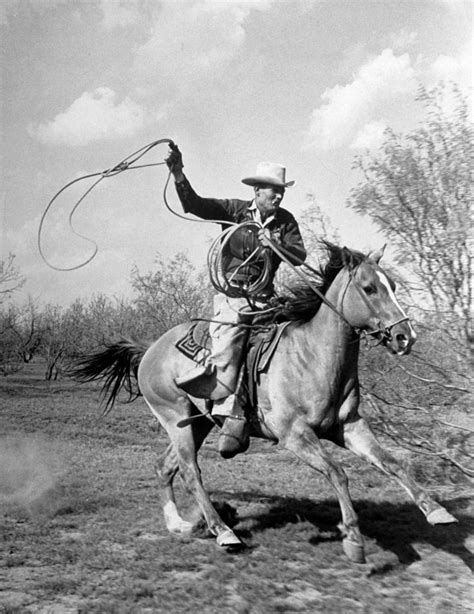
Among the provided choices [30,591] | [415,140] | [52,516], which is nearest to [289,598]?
[30,591]

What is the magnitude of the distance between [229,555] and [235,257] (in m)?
2.57

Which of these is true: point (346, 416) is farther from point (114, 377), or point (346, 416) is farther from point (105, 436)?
point (105, 436)

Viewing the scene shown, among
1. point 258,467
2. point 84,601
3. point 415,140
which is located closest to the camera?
point 84,601

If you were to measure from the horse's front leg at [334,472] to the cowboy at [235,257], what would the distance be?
23.1 inches

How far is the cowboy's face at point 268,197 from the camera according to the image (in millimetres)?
5555

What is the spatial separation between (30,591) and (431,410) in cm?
454

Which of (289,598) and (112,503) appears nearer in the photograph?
(289,598)

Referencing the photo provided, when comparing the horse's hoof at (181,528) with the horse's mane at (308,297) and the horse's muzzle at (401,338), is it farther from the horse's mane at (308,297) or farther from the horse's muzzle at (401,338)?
the horse's muzzle at (401,338)

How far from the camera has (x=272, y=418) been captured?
509 cm

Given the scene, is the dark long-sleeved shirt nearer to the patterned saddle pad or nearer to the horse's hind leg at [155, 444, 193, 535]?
the patterned saddle pad

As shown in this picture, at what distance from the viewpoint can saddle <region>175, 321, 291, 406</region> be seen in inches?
211

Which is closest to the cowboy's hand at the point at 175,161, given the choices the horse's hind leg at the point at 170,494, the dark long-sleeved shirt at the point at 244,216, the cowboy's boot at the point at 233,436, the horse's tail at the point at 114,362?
the dark long-sleeved shirt at the point at 244,216

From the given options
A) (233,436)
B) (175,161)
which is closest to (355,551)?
(233,436)

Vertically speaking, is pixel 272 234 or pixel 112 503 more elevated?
pixel 272 234
